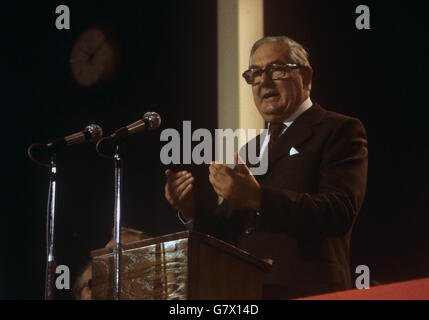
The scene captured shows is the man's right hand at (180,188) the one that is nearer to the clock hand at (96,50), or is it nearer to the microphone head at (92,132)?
the microphone head at (92,132)

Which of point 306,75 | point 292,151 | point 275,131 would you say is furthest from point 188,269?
point 306,75

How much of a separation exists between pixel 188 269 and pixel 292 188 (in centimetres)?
92

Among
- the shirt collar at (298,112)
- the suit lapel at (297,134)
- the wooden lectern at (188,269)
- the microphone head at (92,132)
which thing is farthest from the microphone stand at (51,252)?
the shirt collar at (298,112)

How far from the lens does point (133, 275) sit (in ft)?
7.36

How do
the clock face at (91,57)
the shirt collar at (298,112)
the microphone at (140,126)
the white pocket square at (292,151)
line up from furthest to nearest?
the clock face at (91,57), the shirt collar at (298,112), the white pocket square at (292,151), the microphone at (140,126)

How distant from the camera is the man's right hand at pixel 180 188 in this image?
8.04 ft

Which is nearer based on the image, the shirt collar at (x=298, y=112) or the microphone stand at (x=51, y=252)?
the microphone stand at (x=51, y=252)

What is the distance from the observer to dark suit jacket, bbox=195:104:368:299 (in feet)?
8.09

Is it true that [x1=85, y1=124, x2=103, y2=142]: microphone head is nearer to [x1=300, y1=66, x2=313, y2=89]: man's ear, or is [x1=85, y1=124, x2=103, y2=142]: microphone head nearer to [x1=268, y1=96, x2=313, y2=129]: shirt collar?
[x1=268, y1=96, x2=313, y2=129]: shirt collar

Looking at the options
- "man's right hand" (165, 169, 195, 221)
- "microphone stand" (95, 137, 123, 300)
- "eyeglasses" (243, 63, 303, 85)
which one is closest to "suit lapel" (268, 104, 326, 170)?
"eyeglasses" (243, 63, 303, 85)

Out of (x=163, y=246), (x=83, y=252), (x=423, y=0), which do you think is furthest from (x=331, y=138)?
(x=83, y=252)

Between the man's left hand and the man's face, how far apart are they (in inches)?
31.5

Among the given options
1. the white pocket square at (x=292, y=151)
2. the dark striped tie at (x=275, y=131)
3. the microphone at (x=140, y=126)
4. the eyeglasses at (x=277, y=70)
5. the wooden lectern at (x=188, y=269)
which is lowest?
the wooden lectern at (x=188, y=269)

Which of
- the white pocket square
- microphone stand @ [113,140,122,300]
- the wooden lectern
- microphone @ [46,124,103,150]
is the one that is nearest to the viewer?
the wooden lectern
